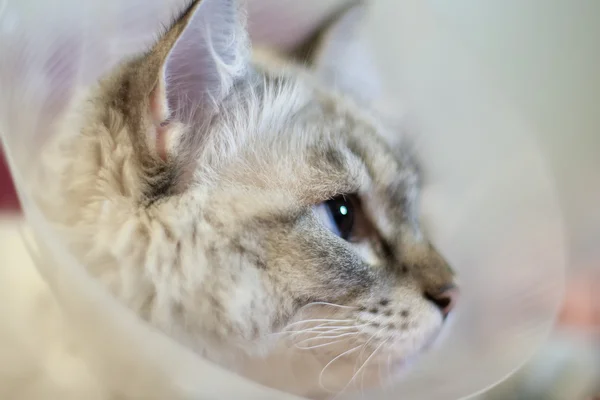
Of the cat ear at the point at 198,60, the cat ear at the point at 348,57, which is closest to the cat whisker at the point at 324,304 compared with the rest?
the cat ear at the point at 198,60

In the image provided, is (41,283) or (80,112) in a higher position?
(80,112)

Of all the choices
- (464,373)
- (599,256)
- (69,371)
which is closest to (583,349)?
(599,256)

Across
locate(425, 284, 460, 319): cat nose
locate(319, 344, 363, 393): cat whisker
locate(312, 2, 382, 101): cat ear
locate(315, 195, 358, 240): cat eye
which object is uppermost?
locate(312, 2, 382, 101): cat ear

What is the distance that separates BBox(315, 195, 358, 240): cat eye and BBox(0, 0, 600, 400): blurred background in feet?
1.15

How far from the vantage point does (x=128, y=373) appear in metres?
0.54

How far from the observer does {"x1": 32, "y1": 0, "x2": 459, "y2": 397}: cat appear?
0.58 meters

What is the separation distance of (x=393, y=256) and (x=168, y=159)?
31 centimetres

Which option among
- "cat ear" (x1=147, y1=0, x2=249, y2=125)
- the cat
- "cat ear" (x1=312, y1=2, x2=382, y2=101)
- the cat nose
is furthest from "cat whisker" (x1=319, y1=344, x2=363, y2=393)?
"cat ear" (x1=312, y1=2, x2=382, y2=101)

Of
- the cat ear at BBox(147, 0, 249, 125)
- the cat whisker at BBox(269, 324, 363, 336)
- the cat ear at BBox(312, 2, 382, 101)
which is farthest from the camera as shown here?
the cat ear at BBox(312, 2, 382, 101)

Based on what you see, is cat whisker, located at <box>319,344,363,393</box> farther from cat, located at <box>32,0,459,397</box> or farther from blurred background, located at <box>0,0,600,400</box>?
blurred background, located at <box>0,0,600,400</box>

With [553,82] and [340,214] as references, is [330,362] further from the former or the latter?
[553,82]

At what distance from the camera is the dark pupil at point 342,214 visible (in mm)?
678

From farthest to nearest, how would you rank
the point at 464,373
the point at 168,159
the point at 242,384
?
1. the point at 464,373
2. the point at 168,159
3. the point at 242,384

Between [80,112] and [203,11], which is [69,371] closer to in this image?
[80,112]
